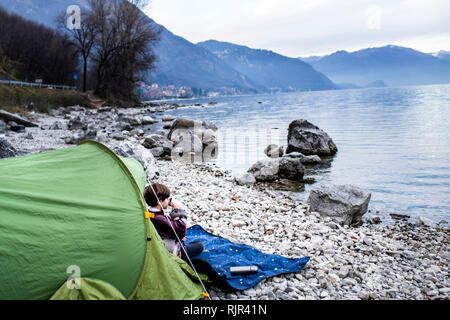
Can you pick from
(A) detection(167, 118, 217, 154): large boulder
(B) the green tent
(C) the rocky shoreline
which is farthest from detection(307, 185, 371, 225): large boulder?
(A) detection(167, 118, 217, 154): large boulder

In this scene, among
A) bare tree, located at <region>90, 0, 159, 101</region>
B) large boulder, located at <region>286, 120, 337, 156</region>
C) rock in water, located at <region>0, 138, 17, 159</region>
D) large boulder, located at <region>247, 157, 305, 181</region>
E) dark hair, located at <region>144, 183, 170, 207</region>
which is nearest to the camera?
dark hair, located at <region>144, 183, 170, 207</region>

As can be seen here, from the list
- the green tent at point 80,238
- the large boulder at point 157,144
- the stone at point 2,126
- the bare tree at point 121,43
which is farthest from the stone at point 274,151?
the bare tree at point 121,43

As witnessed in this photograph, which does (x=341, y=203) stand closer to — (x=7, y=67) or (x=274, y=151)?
(x=274, y=151)

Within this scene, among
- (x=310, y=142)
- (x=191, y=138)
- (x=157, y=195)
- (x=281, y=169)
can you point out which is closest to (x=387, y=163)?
(x=310, y=142)

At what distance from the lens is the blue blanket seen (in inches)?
172

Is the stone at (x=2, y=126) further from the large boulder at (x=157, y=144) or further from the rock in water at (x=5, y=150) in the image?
the rock in water at (x=5, y=150)

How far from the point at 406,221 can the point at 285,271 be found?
4.69m

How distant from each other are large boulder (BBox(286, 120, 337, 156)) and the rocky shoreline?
6.44 m

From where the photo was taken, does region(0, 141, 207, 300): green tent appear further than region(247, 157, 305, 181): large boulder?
No

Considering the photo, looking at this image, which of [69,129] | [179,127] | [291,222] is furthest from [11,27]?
[291,222]

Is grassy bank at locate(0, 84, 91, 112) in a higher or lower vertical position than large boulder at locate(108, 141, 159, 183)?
higher

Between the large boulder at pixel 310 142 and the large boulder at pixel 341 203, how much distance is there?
7974mm

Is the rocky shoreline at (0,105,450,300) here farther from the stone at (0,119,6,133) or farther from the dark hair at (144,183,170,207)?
the stone at (0,119,6,133)
